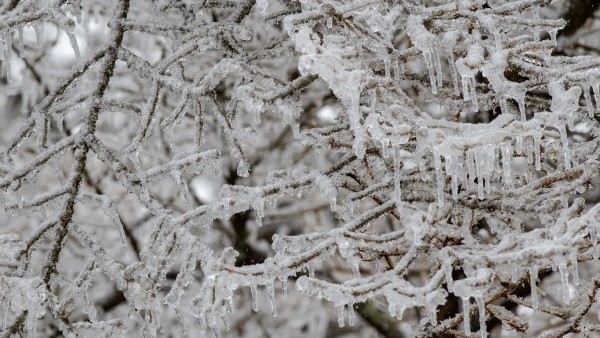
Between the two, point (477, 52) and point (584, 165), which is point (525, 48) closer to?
point (477, 52)

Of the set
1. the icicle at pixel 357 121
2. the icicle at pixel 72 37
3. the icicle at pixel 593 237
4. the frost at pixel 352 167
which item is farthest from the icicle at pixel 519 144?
Answer: the icicle at pixel 72 37

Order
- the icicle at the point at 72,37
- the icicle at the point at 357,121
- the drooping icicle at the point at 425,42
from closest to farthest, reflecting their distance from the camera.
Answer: the icicle at the point at 357,121 → the drooping icicle at the point at 425,42 → the icicle at the point at 72,37

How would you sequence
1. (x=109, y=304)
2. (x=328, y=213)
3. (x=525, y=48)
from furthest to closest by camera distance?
1. (x=328, y=213)
2. (x=109, y=304)
3. (x=525, y=48)

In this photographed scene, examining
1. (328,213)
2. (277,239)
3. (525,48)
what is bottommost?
(328,213)

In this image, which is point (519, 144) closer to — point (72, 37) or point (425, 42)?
point (425, 42)

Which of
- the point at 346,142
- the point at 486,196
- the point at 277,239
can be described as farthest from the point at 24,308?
the point at 486,196

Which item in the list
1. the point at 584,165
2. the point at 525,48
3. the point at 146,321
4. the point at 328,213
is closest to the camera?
the point at 525,48

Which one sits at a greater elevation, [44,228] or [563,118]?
[563,118]

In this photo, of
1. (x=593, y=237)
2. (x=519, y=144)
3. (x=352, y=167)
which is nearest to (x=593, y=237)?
(x=593, y=237)

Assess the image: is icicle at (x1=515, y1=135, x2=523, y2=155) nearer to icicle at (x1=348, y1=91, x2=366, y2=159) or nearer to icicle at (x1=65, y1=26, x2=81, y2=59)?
icicle at (x1=348, y1=91, x2=366, y2=159)

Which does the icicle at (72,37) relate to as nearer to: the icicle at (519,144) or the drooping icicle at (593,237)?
the icicle at (519,144)

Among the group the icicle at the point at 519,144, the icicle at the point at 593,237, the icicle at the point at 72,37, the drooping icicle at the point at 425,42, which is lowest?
the icicle at the point at 593,237
